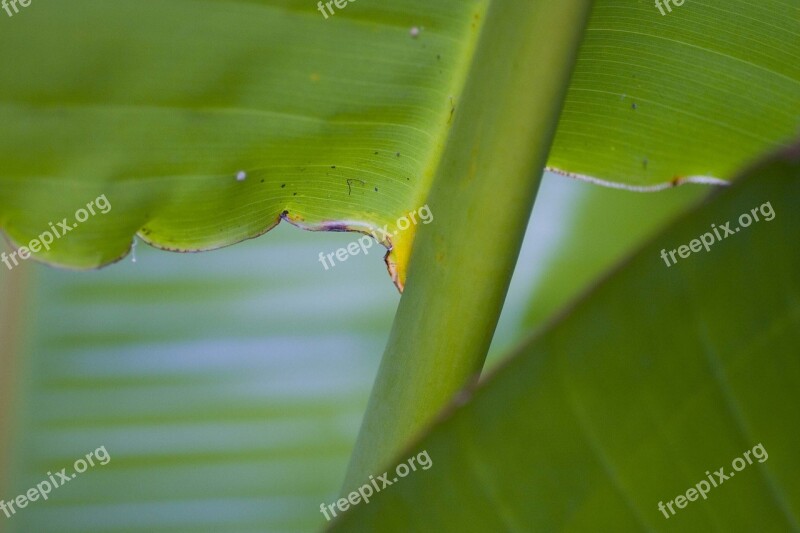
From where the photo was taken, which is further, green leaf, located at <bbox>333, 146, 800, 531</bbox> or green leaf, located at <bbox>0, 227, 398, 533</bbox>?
green leaf, located at <bbox>0, 227, 398, 533</bbox>

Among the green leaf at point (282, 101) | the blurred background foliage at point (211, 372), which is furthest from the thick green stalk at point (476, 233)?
the blurred background foliage at point (211, 372)

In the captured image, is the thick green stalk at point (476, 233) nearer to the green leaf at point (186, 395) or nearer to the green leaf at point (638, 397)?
the green leaf at point (638, 397)

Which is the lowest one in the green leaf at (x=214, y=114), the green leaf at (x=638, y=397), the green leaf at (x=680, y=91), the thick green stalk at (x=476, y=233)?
the green leaf at (x=638, y=397)

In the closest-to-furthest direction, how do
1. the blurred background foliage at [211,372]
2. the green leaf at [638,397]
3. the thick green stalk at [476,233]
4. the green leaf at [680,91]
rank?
1. the green leaf at [638,397]
2. the thick green stalk at [476,233]
3. the green leaf at [680,91]
4. the blurred background foliage at [211,372]

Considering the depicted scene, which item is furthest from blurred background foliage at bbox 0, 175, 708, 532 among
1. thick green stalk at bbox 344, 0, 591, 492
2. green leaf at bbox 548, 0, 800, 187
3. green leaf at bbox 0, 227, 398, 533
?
thick green stalk at bbox 344, 0, 591, 492

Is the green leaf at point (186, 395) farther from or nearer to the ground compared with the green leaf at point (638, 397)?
farther from the ground

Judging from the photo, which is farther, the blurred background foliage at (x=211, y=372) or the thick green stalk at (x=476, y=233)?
the blurred background foliage at (x=211, y=372)

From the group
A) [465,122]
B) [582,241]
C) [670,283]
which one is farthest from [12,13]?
[582,241]

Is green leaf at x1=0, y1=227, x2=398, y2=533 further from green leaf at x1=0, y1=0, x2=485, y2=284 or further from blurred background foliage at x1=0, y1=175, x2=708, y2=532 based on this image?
green leaf at x1=0, y1=0, x2=485, y2=284
